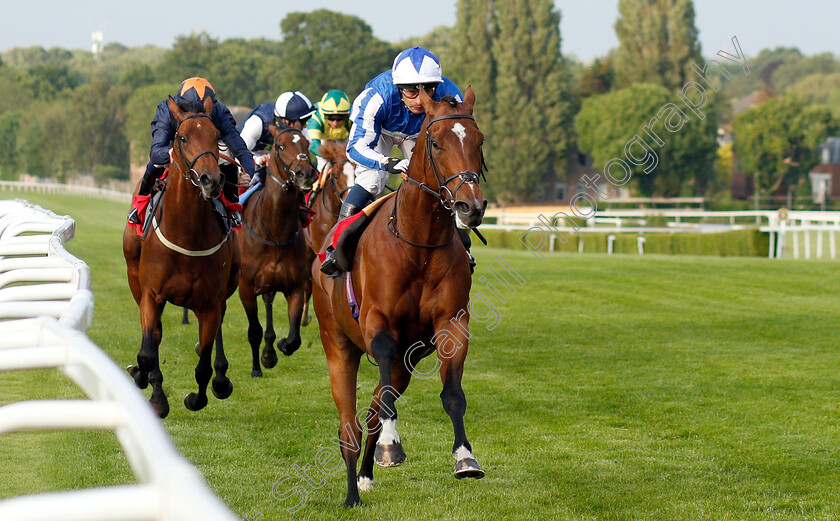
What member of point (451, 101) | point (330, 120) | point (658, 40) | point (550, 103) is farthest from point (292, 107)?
point (658, 40)

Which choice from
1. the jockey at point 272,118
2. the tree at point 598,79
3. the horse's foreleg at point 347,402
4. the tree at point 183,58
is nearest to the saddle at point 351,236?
the horse's foreleg at point 347,402

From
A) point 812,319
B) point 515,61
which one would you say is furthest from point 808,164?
point 812,319

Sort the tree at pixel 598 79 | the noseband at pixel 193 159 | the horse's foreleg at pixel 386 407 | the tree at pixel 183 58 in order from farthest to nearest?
the tree at pixel 183 58
the tree at pixel 598 79
the noseband at pixel 193 159
the horse's foreleg at pixel 386 407

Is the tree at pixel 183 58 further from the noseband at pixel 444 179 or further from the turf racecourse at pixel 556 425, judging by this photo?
the noseband at pixel 444 179

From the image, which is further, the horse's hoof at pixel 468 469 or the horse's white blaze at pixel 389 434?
the horse's white blaze at pixel 389 434

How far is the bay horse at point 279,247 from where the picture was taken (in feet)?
27.6

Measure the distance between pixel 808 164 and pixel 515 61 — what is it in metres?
21.1

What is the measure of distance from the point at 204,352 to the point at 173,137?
1.57m

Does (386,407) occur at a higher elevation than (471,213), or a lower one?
lower

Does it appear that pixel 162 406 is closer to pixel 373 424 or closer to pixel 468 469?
pixel 373 424

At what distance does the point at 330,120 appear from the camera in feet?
34.1

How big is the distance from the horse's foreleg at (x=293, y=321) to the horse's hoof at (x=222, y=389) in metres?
1.17

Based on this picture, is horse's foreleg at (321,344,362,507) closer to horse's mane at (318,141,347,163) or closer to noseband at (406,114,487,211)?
noseband at (406,114,487,211)

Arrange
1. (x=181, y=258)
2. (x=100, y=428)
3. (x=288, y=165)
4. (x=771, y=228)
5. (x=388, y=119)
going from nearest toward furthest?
(x=100, y=428), (x=388, y=119), (x=181, y=258), (x=288, y=165), (x=771, y=228)
